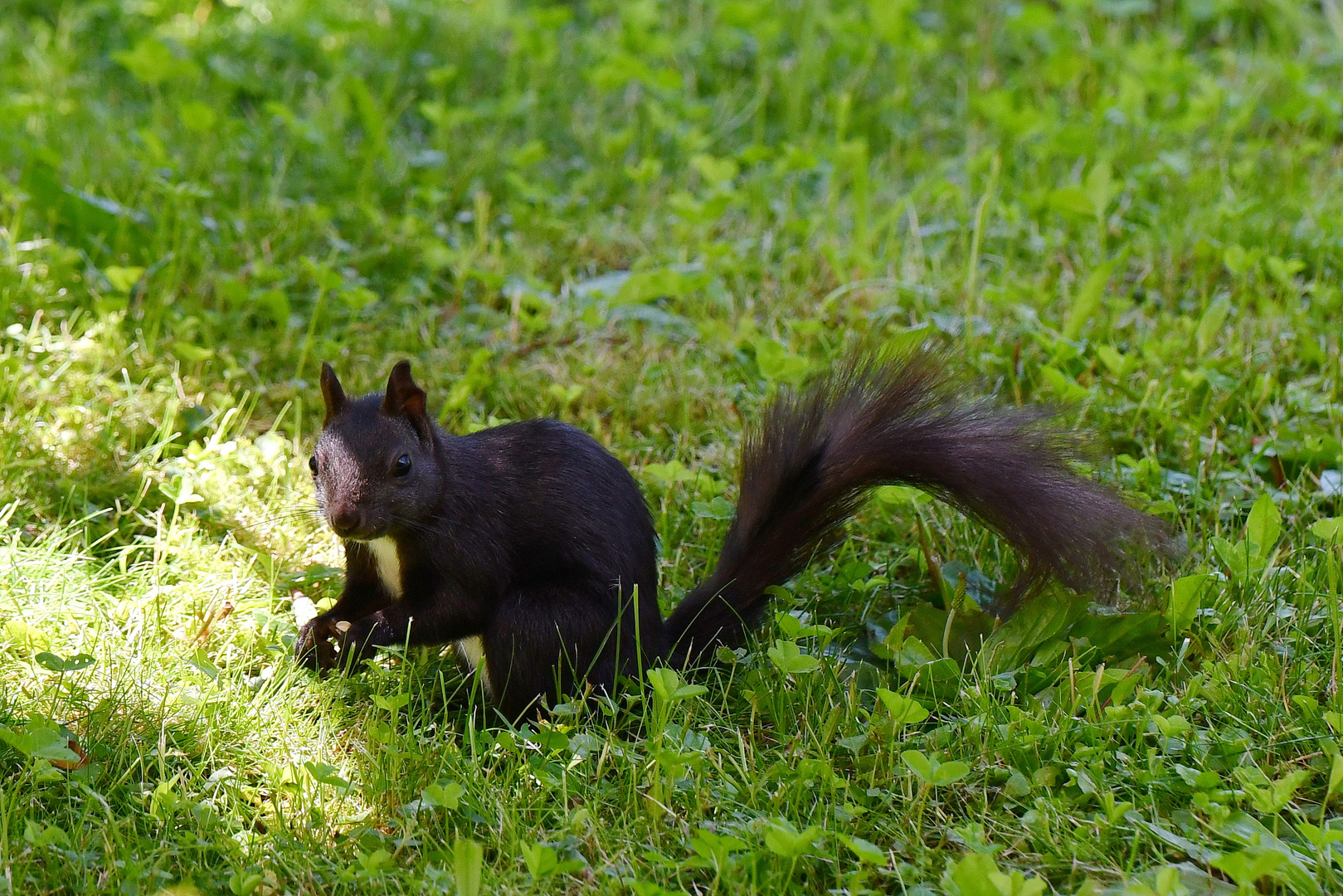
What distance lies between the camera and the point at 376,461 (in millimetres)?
2102

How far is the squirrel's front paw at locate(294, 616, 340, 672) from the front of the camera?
2.22 metres

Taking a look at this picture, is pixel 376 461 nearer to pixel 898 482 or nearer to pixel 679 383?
pixel 898 482

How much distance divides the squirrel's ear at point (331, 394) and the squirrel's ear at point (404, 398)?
0.23ft

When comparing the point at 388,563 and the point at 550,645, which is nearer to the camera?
the point at 550,645

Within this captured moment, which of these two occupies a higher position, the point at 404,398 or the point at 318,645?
the point at 404,398

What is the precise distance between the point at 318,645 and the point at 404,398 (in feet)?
1.39

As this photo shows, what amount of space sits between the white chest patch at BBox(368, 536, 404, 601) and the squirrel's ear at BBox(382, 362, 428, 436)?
0.21 meters

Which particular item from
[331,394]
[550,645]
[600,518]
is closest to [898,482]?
[600,518]

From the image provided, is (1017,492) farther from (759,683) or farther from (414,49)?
(414,49)

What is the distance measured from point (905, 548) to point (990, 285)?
1111mm

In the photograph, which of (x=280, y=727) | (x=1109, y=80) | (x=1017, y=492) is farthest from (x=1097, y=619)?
(x=1109, y=80)

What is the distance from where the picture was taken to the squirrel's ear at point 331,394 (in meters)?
2.16

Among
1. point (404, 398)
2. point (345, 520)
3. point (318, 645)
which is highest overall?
point (404, 398)

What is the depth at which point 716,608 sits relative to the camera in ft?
7.59
